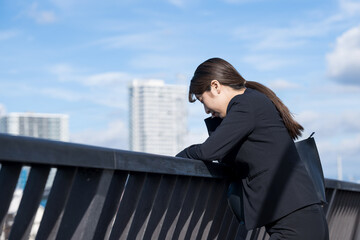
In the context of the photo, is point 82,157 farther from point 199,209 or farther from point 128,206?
point 199,209

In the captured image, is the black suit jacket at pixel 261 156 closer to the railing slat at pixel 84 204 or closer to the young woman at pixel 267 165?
the young woman at pixel 267 165

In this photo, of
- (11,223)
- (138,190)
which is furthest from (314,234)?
(11,223)

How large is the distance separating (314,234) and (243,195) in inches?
15.6

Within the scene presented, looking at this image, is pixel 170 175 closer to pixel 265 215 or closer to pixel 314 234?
pixel 265 215

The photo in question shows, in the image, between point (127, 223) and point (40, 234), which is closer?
point (40, 234)

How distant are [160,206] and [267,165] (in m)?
0.57

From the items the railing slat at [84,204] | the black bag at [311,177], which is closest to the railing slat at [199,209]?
the black bag at [311,177]

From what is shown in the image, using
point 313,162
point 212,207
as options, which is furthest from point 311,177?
point 212,207

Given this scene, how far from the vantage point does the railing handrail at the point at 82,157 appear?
1.84 m

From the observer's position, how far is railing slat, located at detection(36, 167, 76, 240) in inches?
88.5

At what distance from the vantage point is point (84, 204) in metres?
2.31

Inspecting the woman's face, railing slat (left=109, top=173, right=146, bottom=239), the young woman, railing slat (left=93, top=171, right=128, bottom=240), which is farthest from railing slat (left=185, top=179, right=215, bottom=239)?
railing slat (left=93, top=171, right=128, bottom=240)

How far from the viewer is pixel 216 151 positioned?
3.12 metres

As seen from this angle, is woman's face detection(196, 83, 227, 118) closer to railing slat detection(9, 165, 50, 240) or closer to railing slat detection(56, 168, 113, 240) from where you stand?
railing slat detection(56, 168, 113, 240)
